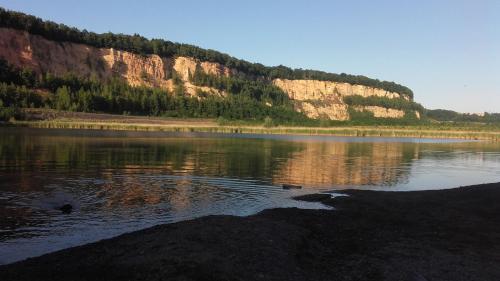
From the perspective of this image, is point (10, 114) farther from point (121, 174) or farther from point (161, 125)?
point (121, 174)

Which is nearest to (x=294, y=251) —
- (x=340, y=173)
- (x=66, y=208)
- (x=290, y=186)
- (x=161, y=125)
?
(x=66, y=208)

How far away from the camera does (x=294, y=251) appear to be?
14.5 metres

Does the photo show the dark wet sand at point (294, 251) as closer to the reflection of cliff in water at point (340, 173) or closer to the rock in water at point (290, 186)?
the rock in water at point (290, 186)

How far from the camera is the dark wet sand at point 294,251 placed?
39.0 ft

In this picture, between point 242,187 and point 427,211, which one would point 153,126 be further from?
point 427,211

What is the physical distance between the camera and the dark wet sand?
39.0ft

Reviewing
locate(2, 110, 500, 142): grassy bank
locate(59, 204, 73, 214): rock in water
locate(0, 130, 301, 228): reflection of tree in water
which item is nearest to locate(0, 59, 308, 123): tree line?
locate(2, 110, 500, 142): grassy bank

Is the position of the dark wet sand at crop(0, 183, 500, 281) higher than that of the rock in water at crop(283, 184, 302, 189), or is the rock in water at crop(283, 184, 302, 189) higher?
the dark wet sand at crop(0, 183, 500, 281)

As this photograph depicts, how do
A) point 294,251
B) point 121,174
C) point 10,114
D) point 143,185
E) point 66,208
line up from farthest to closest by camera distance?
point 10,114, point 121,174, point 143,185, point 66,208, point 294,251

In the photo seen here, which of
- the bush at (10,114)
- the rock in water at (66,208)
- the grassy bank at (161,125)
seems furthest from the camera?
the grassy bank at (161,125)

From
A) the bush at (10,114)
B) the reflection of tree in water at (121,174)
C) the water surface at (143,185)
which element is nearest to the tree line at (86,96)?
the bush at (10,114)

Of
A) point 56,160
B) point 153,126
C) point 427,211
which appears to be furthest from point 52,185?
point 153,126

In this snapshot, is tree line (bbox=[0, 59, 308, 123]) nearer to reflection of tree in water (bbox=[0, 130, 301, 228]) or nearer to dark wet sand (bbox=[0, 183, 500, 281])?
reflection of tree in water (bbox=[0, 130, 301, 228])

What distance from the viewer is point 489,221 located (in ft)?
66.6
